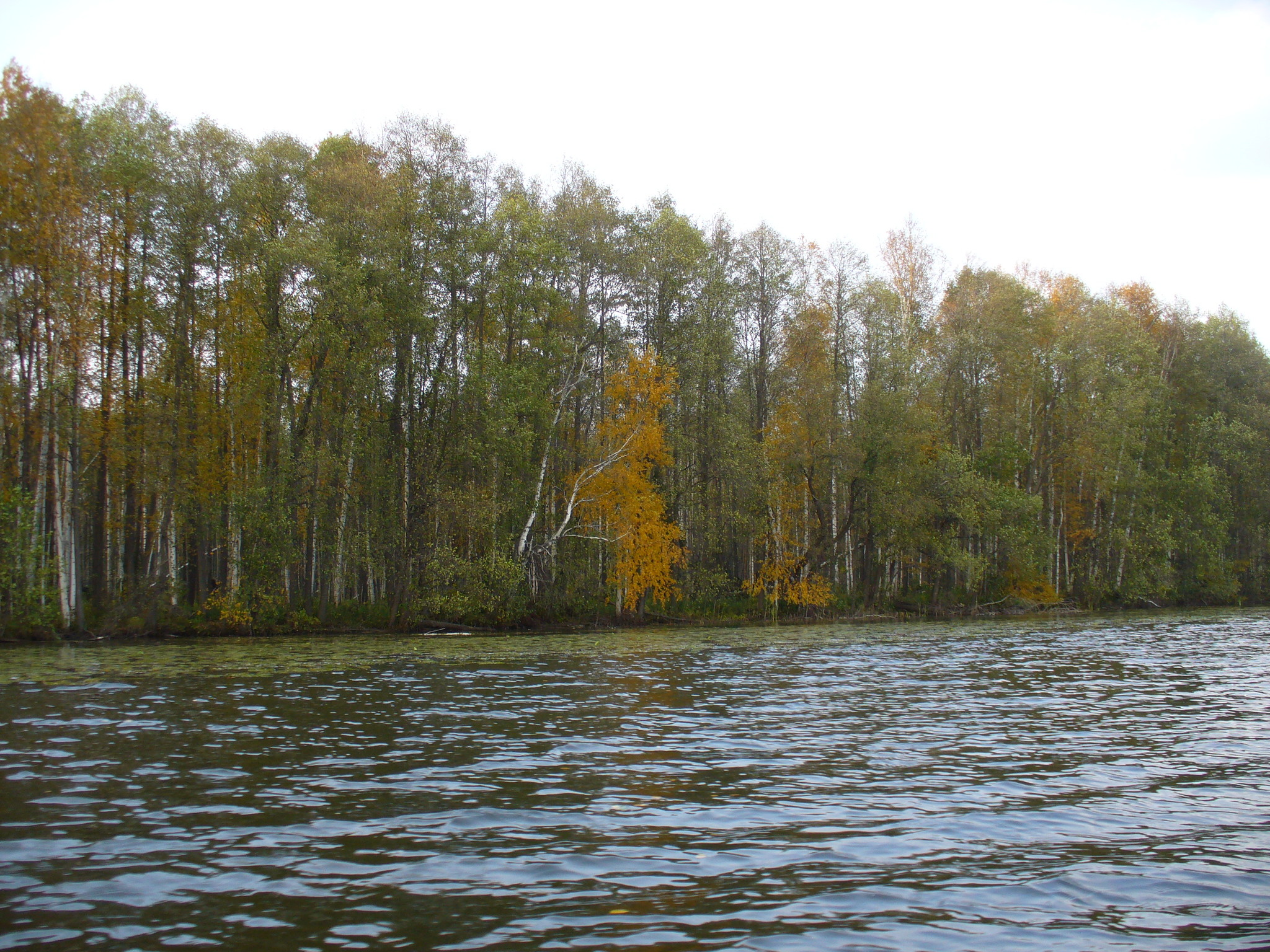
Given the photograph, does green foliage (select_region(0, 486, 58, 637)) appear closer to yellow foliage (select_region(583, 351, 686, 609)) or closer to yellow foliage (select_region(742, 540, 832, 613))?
yellow foliage (select_region(583, 351, 686, 609))

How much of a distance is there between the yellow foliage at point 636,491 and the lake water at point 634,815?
21.8m

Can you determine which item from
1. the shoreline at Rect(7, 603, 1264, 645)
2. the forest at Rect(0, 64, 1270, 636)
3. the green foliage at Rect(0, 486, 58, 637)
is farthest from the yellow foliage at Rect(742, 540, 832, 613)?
the green foliage at Rect(0, 486, 58, 637)

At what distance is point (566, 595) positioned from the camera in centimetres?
4106

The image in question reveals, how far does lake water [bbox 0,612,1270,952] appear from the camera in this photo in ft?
19.2

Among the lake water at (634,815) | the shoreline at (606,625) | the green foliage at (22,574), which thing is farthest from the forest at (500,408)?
the lake water at (634,815)

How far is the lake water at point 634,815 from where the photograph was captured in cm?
586

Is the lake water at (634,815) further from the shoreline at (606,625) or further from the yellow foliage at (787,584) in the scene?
the yellow foliage at (787,584)

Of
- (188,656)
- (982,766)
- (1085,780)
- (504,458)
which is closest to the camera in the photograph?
(1085,780)

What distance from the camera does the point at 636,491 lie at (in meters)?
41.6

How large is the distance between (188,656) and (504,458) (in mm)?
17265

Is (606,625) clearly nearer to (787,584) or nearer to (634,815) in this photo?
(787,584)

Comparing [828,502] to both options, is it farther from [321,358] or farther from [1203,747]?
[1203,747]

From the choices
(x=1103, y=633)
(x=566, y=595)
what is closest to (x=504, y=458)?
(x=566, y=595)

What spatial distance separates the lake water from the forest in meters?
16.9
